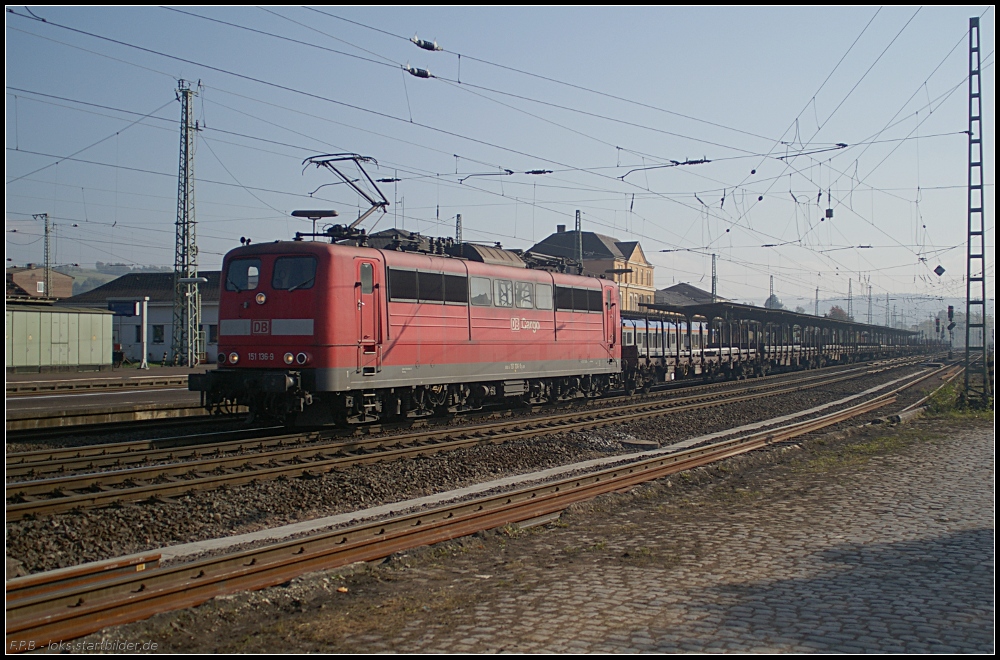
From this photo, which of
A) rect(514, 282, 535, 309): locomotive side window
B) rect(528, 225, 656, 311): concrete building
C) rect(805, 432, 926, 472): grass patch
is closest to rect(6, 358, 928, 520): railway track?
rect(514, 282, 535, 309): locomotive side window

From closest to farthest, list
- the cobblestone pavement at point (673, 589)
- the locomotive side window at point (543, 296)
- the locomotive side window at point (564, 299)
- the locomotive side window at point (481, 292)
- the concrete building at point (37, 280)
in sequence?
the cobblestone pavement at point (673, 589) < the locomotive side window at point (481, 292) < the locomotive side window at point (543, 296) < the locomotive side window at point (564, 299) < the concrete building at point (37, 280)

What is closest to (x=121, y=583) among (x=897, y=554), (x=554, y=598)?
(x=554, y=598)

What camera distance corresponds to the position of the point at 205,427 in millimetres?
17484

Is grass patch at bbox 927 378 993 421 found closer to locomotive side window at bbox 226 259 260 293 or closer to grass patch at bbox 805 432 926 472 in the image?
grass patch at bbox 805 432 926 472

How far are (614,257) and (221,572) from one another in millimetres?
79130

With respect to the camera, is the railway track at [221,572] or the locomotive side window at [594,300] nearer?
the railway track at [221,572]

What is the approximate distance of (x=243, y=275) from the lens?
628 inches

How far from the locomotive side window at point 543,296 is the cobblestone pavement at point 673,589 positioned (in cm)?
1089

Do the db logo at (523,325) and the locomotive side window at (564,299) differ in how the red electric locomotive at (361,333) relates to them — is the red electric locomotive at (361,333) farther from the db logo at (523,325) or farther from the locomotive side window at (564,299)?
the locomotive side window at (564,299)

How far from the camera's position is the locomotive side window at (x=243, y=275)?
1580 cm

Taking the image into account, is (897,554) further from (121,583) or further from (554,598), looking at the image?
→ (121,583)

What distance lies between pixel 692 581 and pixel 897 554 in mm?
2346

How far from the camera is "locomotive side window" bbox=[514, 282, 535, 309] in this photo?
20.6 metres

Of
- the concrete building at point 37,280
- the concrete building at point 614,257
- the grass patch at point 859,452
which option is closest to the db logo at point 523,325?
the grass patch at point 859,452
